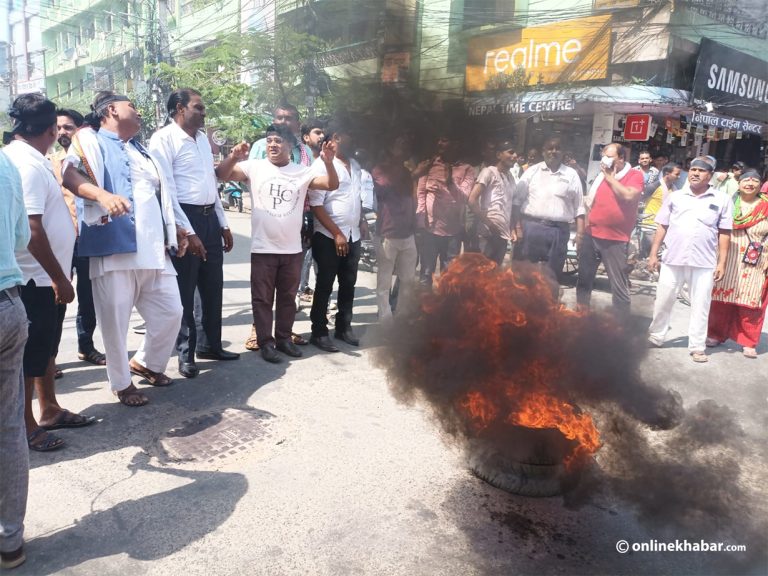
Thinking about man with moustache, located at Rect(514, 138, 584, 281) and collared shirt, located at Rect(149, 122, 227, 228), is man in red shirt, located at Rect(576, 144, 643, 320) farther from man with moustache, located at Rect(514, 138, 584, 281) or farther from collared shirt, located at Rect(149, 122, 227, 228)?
collared shirt, located at Rect(149, 122, 227, 228)

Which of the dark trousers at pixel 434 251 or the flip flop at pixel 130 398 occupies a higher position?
the dark trousers at pixel 434 251

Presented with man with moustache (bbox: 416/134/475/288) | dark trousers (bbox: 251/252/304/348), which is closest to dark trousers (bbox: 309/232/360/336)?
dark trousers (bbox: 251/252/304/348)

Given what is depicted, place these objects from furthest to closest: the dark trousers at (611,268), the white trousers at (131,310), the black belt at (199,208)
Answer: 1. the dark trousers at (611,268)
2. the black belt at (199,208)
3. the white trousers at (131,310)

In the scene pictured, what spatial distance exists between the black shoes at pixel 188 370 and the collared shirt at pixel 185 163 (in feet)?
4.26

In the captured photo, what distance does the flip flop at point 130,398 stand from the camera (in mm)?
3941

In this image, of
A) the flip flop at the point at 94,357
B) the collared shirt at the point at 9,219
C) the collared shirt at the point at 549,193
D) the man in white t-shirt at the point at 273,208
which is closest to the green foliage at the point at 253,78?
the man in white t-shirt at the point at 273,208

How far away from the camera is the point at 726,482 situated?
298 centimetres

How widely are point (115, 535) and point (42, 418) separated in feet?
4.51

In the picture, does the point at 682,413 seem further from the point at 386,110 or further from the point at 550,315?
the point at 386,110

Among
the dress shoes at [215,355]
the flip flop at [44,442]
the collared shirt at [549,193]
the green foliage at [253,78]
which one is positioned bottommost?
the flip flop at [44,442]

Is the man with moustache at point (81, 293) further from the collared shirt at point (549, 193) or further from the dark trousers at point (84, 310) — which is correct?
the collared shirt at point (549, 193)

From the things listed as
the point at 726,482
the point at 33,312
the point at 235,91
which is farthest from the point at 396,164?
the point at 235,91

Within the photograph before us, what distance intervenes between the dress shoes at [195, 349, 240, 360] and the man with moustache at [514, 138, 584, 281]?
9.71 ft

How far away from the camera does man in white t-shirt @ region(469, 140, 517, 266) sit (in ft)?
17.3
